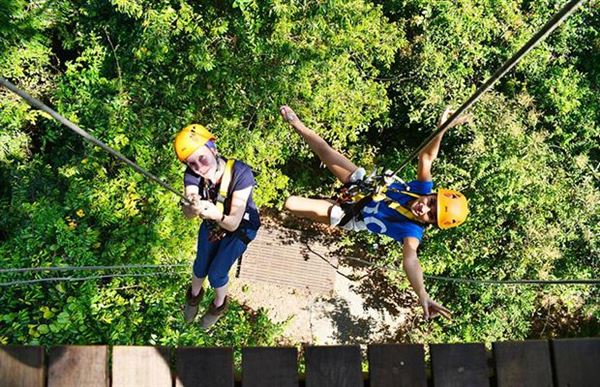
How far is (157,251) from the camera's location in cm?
483

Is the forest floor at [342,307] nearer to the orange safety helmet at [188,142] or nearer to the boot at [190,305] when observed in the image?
the boot at [190,305]

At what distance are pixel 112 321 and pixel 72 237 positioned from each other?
86 cm

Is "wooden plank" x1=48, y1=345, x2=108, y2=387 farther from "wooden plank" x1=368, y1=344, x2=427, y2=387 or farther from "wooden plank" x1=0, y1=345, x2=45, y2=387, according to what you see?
"wooden plank" x1=368, y1=344, x2=427, y2=387

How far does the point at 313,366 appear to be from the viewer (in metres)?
2.57

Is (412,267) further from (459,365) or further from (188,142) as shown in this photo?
(188,142)

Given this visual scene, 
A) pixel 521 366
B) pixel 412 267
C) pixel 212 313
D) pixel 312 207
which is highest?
pixel 312 207

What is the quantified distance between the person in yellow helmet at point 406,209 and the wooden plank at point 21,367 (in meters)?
2.26

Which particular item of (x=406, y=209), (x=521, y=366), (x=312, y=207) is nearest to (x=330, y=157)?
(x=312, y=207)

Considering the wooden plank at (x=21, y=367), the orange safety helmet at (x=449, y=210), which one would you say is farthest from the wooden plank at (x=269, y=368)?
the orange safety helmet at (x=449, y=210)

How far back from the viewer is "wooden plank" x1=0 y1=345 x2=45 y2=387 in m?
2.55

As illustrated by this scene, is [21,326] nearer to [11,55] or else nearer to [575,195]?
[11,55]

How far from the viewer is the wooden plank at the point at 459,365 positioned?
2.60 metres

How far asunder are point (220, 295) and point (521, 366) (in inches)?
105

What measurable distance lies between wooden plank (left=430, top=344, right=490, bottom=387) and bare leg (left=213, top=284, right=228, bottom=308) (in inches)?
89.7
